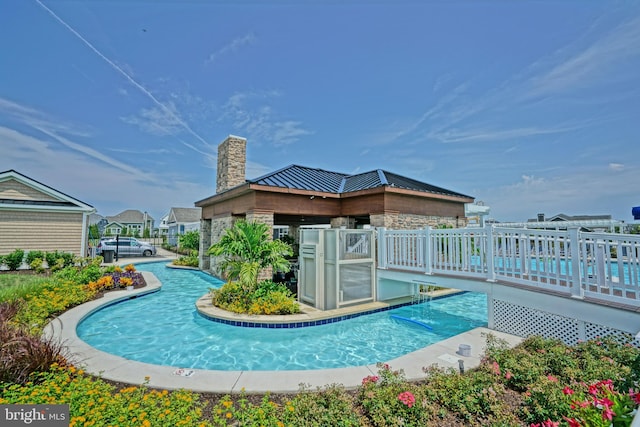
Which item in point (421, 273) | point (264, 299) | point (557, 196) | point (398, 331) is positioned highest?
point (557, 196)

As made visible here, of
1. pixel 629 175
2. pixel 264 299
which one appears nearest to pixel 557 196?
pixel 629 175

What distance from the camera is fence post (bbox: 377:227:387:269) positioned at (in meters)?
8.74

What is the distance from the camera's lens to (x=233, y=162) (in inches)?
518

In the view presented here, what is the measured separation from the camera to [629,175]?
12539mm

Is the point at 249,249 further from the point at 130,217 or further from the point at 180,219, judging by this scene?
the point at 130,217

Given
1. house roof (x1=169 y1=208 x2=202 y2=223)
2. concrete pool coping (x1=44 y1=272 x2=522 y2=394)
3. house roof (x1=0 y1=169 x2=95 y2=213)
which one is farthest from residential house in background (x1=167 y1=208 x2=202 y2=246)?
concrete pool coping (x1=44 y1=272 x2=522 y2=394)

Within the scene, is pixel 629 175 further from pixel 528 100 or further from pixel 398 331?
pixel 398 331

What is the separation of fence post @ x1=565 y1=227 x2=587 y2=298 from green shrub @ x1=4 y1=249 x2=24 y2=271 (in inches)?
864

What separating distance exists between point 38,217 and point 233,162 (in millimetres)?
11829

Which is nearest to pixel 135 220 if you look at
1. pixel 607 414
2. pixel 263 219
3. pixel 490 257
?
pixel 263 219

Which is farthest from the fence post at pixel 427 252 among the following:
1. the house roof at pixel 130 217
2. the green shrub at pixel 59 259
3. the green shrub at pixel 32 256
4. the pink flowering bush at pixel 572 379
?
the house roof at pixel 130 217

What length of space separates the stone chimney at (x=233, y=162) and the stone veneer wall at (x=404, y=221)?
6935mm

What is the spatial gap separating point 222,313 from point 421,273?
566cm

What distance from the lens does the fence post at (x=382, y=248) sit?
8742mm
